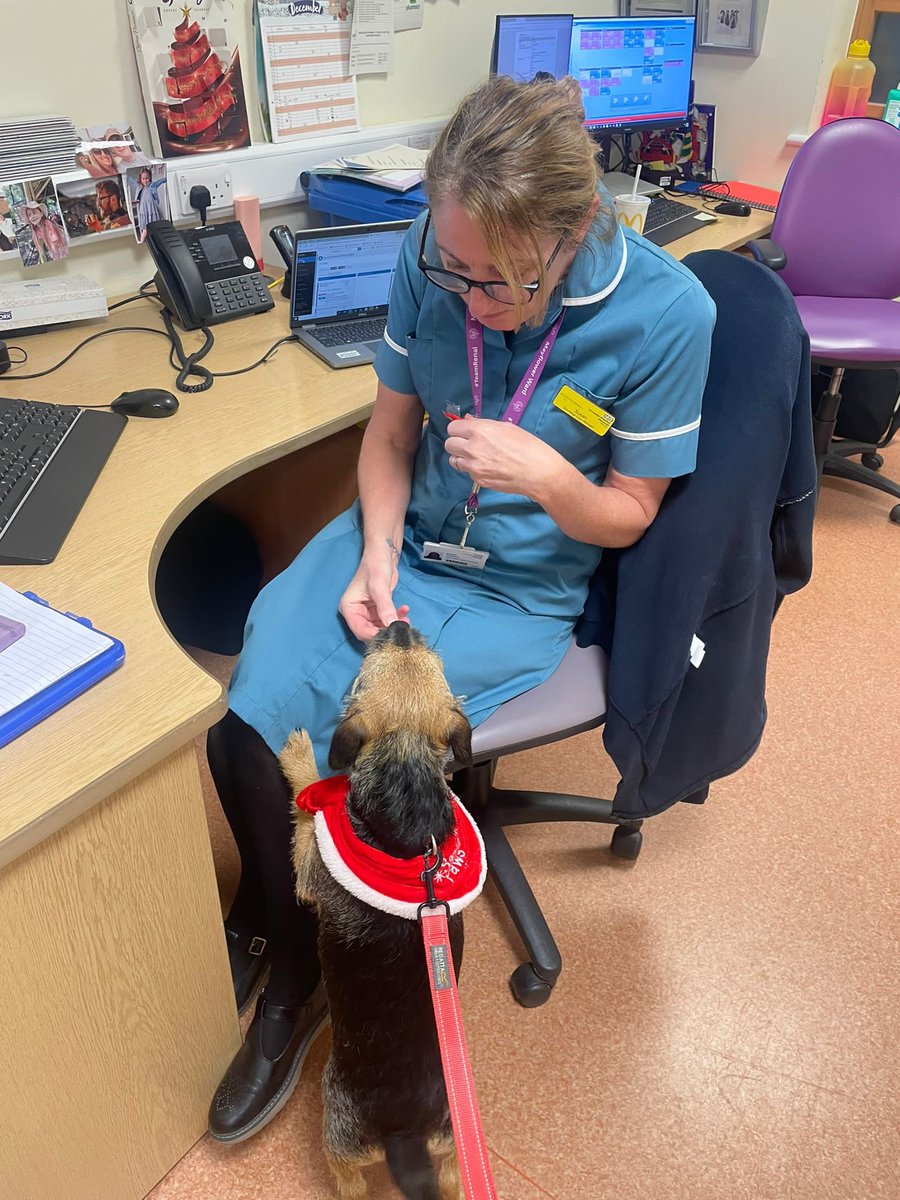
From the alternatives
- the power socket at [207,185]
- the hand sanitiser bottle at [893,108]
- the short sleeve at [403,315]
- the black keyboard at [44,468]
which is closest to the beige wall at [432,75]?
the power socket at [207,185]

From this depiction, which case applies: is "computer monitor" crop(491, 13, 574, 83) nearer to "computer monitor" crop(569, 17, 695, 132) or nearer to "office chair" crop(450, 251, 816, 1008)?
"computer monitor" crop(569, 17, 695, 132)

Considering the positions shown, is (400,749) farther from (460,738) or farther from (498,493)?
(498,493)

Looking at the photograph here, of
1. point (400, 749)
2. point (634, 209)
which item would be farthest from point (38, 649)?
point (634, 209)

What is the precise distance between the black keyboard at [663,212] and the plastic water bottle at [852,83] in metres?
0.70

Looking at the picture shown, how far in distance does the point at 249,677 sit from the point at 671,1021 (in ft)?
3.18

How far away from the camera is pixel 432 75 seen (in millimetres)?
2461

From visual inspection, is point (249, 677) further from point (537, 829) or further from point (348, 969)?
point (537, 829)

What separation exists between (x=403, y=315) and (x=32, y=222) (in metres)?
0.96

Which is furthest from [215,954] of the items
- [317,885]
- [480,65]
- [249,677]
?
[480,65]

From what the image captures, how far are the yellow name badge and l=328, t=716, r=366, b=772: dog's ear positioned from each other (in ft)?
1.63

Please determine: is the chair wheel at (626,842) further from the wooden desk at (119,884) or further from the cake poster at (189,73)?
the cake poster at (189,73)

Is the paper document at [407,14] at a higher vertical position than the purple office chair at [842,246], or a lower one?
higher

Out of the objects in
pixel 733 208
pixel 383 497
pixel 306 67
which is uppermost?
pixel 306 67

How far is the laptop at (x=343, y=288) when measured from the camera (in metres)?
1.74
